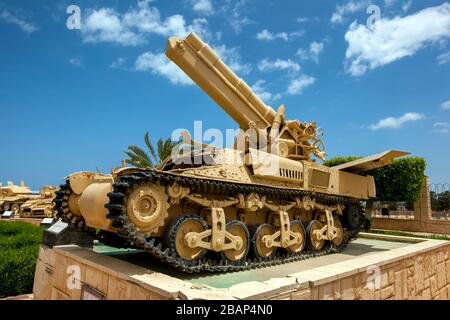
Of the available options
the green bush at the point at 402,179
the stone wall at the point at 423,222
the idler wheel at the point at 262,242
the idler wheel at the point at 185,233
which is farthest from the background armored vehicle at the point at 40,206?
the stone wall at the point at 423,222

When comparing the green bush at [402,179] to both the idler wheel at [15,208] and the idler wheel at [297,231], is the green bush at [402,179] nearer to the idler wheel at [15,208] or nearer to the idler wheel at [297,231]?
the idler wheel at [297,231]

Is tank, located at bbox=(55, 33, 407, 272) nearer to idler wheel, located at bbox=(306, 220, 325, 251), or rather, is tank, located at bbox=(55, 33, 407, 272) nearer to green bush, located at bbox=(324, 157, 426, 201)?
idler wheel, located at bbox=(306, 220, 325, 251)

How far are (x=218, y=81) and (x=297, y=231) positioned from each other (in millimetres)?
4324

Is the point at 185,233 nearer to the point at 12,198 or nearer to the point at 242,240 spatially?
the point at 242,240

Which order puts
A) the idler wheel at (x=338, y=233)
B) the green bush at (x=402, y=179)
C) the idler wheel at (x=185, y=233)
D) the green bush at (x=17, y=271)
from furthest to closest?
1. the green bush at (x=402, y=179)
2. the idler wheel at (x=338, y=233)
3. the green bush at (x=17, y=271)
4. the idler wheel at (x=185, y=233)

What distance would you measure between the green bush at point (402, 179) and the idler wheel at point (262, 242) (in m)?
17.8

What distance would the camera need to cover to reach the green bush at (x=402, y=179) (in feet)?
74.7

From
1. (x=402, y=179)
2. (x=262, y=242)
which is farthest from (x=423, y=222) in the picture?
(x=262, y=242)

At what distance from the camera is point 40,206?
26.0 meters

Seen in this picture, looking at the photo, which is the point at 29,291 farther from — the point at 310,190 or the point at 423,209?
the point at 423,209

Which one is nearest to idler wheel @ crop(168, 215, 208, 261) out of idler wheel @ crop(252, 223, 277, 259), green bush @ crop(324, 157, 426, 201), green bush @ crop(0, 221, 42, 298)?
idler wheel @ crop(252, 223, 277, 259)

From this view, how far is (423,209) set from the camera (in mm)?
24656

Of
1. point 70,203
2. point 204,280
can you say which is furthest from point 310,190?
point 70,203

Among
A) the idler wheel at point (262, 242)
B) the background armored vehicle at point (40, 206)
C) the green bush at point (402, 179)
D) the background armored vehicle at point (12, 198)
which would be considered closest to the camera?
the idler wheel at point (262, 242)
